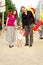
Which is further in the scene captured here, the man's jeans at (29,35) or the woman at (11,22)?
the man's jeans at (29,35)

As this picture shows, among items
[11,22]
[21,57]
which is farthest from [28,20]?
[21,57]

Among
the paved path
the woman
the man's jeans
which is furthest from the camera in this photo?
the man's jeans

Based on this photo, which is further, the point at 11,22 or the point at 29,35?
the point at 29,35

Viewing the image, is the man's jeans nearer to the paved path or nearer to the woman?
the woman

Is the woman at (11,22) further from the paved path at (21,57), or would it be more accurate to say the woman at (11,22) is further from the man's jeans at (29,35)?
the paved path at (21,57)

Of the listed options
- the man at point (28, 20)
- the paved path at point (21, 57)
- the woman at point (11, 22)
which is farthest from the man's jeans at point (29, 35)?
the paved path at point (21, 57)

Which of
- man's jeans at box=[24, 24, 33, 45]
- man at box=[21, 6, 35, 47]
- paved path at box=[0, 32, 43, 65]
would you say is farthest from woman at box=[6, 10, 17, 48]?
paved path at box=[0, 32, 43, 65]

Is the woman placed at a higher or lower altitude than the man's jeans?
higher

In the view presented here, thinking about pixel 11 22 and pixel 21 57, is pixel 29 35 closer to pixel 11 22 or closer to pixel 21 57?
pixel 11 22

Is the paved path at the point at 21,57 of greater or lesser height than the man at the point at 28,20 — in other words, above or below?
below

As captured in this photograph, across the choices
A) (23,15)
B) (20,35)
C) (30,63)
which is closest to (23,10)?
(23,15)

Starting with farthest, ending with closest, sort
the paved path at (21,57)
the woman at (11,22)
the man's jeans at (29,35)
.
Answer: the man's jeans at (29,35), the woman at (11,22), the paved path at (21,57)

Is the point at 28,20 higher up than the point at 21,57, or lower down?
higher up

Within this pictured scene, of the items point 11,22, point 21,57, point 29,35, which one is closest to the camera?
point 21,57
